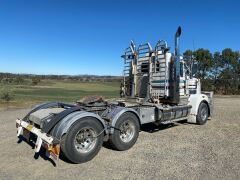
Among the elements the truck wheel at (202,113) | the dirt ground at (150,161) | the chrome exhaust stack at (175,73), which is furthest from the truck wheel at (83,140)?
the truck wheel at (202,113)

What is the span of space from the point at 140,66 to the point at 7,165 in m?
5.89

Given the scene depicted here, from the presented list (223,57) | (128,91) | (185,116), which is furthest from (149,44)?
(223,57)

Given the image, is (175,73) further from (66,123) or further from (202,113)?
(66,123)

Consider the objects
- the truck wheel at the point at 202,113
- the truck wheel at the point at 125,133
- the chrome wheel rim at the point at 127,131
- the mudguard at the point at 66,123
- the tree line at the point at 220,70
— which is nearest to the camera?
the mudguard at the point at 66,123

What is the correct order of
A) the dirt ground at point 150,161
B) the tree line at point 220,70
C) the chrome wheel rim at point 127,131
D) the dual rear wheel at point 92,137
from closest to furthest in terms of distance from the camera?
the dirt ground at point 150,161 < the dual rear wheel at point 92,137 < the chrome wheel rim at point 127,131 < the tree line at point 220,70

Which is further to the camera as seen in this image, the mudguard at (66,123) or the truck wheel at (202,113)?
the truck wheel at (202,113)

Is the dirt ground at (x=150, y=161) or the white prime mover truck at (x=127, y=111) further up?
the white prime mover truck at (x=127, y=111)

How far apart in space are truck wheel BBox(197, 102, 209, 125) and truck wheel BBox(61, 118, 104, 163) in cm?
536

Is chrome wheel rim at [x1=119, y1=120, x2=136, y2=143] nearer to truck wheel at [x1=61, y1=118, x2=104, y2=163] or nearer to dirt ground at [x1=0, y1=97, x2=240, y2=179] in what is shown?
dirt ground at [x1=0, y1=97, x2=240, y2=179]

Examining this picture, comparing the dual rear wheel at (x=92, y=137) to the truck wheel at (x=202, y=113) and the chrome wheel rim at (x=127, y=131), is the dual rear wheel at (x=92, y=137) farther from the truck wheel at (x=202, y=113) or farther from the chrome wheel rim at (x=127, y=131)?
the truck wheel at (x=202, y=113)

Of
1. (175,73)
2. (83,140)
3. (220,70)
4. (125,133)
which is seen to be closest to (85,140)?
(83,140)

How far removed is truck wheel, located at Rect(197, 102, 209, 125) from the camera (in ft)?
32.0

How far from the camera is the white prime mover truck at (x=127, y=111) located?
527cm

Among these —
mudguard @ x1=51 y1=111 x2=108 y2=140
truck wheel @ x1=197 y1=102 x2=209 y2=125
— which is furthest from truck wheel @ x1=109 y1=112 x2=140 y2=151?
truck wheel @ x1=197 y1=102 x2=209 y2=125
